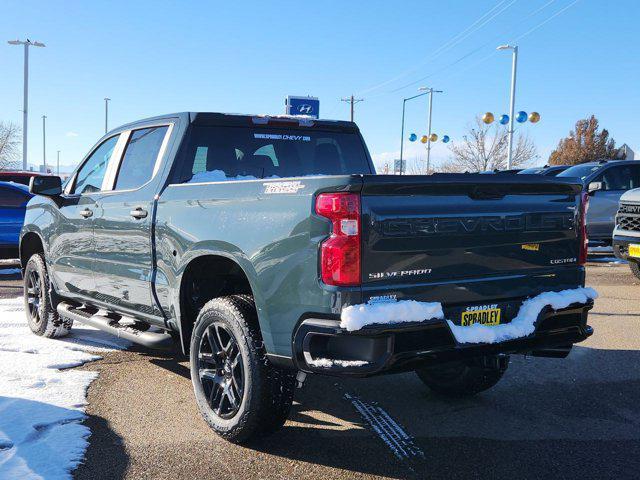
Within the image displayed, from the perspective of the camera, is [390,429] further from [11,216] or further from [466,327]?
[11,216]

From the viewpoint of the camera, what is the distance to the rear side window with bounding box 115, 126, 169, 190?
4.68 metres

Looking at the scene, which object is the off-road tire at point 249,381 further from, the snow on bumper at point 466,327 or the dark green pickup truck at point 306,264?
the snow on bumper at point 466,327

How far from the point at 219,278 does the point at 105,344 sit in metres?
2.38

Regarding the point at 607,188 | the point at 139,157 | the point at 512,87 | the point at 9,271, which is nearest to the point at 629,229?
the point at 607,188

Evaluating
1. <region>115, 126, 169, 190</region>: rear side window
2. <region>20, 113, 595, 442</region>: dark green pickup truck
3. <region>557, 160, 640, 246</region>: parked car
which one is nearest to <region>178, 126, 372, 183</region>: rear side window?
<region>20, 113, 595, 442</region>: dark green pickup truck

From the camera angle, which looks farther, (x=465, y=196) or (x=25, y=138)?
(x=25, y=138)

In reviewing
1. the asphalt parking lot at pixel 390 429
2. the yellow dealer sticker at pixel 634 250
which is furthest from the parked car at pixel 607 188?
the asphalt parking lot at pixel 390 429

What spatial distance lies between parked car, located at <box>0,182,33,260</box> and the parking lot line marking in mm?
8512

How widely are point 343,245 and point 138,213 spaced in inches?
79.1

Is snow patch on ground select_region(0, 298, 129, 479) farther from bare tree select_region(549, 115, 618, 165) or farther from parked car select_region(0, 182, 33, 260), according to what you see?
bare tree select_region(549, 115, 618, 165)

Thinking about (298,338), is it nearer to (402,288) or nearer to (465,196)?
(402,288)

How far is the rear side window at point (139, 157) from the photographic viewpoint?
15.3 feet

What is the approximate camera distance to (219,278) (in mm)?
4176

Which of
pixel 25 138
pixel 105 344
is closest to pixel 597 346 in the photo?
pixel 105 344
